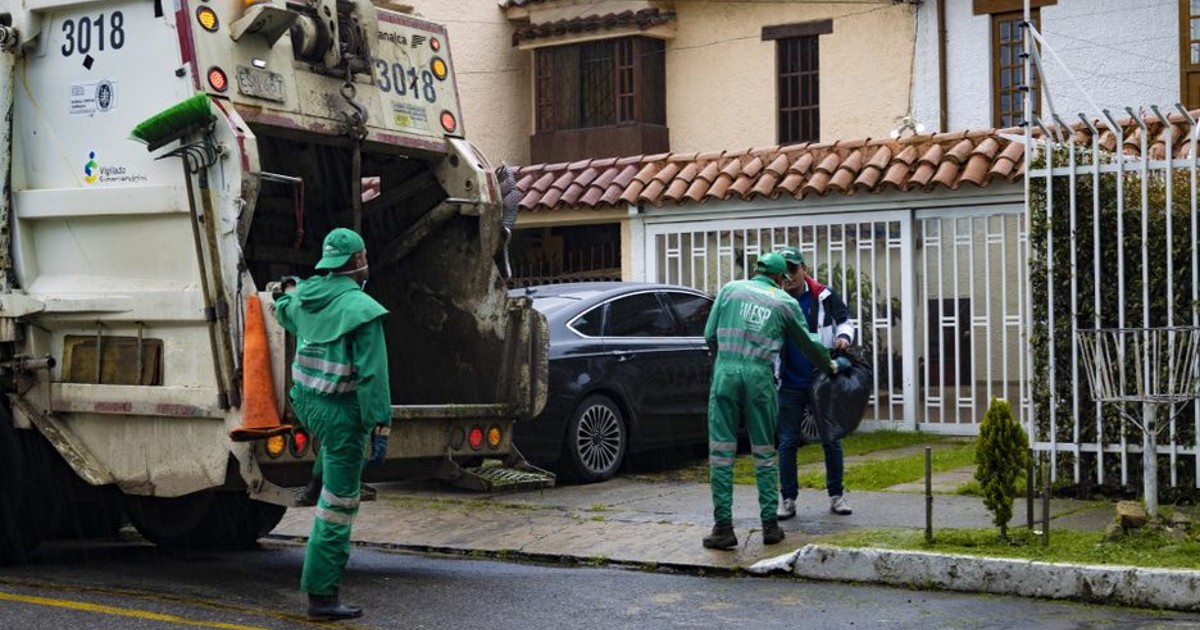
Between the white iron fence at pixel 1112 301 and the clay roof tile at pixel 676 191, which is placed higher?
the clay roof tile at pixel 676 191

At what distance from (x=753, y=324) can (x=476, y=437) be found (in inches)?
62.9

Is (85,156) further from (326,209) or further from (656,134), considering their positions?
(656,134)

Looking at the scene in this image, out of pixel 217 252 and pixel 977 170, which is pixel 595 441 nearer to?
pixel 977 170

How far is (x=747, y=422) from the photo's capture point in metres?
9.45

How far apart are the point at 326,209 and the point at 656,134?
538 inches

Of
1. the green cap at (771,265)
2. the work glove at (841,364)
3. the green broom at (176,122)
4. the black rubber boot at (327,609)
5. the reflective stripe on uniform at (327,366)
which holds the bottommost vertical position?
the black rubber boot at (327,609)

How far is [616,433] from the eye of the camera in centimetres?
1255

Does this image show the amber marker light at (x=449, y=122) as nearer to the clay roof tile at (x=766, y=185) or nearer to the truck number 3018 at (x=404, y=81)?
the truck number 3018 at (x=404, y=81)

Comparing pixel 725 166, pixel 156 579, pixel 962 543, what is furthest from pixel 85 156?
pixel 725 166

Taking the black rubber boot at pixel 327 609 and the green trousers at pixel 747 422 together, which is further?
the green trousers at pixel 747 422

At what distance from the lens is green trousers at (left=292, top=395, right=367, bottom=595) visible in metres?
7.46

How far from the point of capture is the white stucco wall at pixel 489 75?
78.4 feet

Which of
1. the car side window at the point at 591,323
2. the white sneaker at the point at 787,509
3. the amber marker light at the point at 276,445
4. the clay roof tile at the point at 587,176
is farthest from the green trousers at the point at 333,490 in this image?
the clay roof tile at the point at 587,176

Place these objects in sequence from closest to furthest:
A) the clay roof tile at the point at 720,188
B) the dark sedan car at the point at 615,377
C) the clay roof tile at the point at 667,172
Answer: the dark sedan car at the point at 615,377, the clay roof tile at the point at 720,188, the clay roof tile at the point at 667,172
